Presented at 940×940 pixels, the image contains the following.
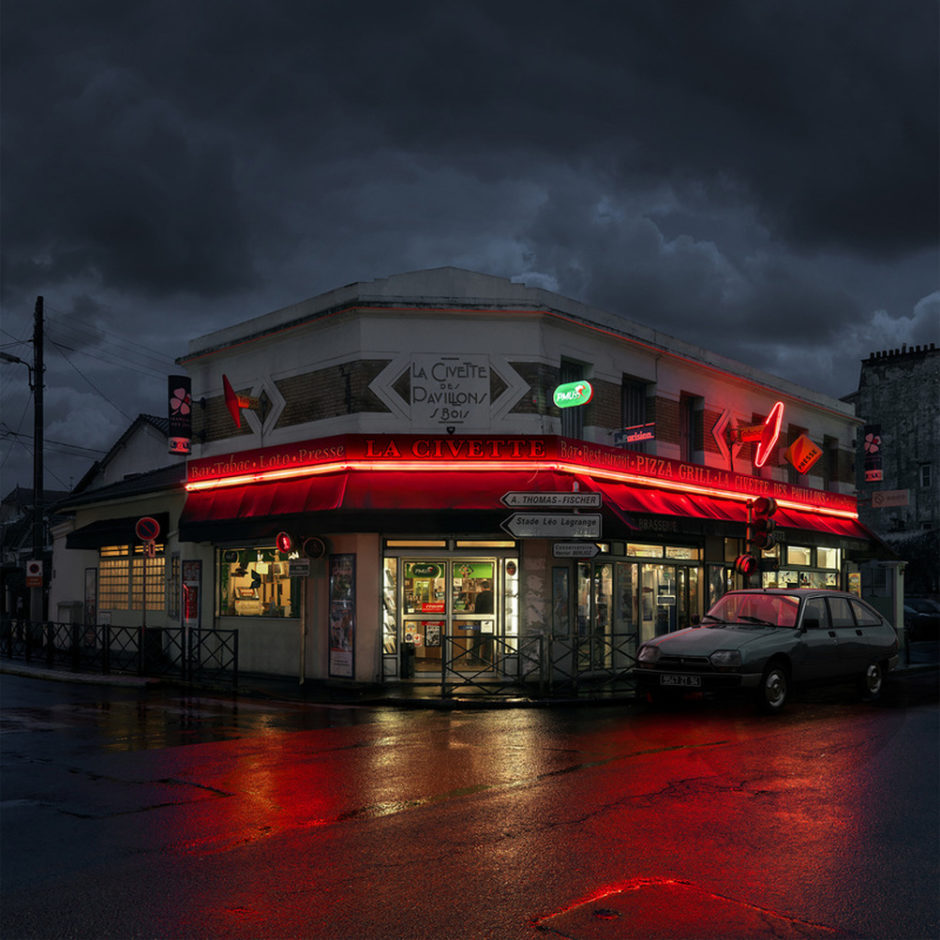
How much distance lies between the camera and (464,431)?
59.8ft

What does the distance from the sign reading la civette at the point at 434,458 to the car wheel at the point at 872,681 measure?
20.1 feet

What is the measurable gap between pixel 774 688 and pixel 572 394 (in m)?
7.37

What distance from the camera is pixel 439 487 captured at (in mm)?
17281

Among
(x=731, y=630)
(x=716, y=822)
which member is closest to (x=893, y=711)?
(x=731, y=630)

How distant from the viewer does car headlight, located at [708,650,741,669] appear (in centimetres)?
1220

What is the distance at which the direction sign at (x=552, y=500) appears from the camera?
15508mm

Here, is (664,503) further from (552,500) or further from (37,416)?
(37,416)

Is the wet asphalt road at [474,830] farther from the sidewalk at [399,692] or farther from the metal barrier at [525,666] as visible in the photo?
the metal barrier at [525,666]

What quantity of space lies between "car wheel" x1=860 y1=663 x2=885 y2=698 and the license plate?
3715 millimetres

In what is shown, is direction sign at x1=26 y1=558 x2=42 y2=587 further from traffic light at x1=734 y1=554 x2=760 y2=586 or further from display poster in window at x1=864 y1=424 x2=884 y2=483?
display poster in window at x1=864 y1=424 x2=884 y2=483

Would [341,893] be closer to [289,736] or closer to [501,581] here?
[289,736]

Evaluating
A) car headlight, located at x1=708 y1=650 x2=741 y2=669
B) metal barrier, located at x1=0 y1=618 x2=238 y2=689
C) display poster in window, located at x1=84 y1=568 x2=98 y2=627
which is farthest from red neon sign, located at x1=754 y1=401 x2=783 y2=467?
display poster in window, located at x1=84 y1=568 x2=98 y2=627

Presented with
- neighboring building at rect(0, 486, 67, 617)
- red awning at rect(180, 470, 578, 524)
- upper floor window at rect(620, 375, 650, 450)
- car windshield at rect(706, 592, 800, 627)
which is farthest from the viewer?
neighboring building at rect(0, 486, 67, 617)

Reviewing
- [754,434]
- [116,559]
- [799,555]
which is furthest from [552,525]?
[116,559]
